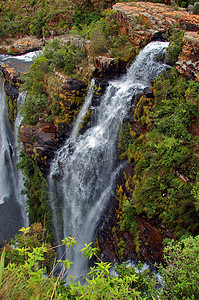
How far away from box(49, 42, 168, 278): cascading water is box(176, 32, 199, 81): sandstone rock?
142 centimetres

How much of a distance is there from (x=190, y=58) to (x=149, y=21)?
534cm

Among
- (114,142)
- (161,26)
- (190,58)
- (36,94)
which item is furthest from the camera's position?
(36,94)

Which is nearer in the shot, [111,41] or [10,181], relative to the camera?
[111,41]

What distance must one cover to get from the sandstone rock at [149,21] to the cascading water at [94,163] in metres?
1.13

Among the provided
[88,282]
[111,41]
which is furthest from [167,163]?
[111,41]

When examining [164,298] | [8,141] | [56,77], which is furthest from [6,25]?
[164,298]

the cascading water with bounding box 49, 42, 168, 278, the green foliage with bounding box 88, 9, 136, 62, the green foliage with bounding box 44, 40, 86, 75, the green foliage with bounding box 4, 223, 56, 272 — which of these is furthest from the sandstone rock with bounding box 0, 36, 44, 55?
the green foliage with bounding box 4, 223, 56, 272

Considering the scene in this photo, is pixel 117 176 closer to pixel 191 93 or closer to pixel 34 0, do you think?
pixel 191 93

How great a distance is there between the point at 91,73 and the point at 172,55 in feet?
16.8

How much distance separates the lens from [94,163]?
11.2 m

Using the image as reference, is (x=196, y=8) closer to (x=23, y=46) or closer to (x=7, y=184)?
(x=7, y=184)

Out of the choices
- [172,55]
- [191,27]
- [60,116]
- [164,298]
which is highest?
[191,27]

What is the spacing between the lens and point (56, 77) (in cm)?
1460

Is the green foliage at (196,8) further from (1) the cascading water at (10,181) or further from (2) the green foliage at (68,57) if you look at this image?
(1) the cascading water at (10,181)
